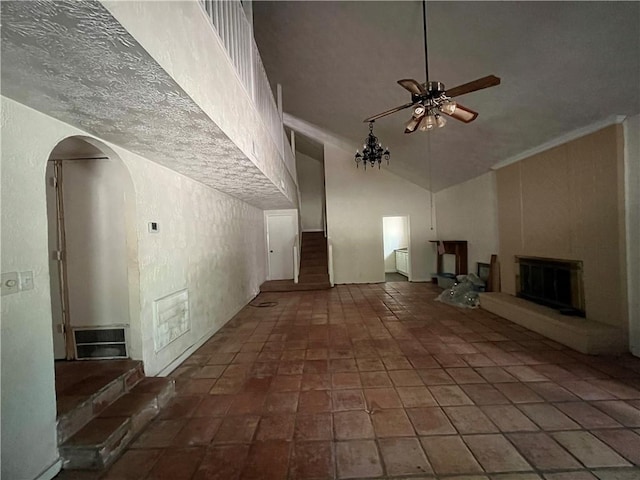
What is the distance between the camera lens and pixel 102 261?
8.82 feet

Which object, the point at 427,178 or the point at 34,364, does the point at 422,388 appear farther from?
the point at 427,178

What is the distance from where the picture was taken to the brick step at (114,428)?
1678mm

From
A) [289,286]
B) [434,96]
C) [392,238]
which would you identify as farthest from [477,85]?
[392,238]

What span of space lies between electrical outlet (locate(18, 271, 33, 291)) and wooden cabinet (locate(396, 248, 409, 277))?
871cm

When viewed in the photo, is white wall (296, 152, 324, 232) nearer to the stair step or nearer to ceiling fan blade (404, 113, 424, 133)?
ceiling fan blade (404, 113, 424, 133)

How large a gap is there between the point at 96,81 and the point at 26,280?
1.11 meters

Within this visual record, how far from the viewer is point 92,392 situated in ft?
6.55

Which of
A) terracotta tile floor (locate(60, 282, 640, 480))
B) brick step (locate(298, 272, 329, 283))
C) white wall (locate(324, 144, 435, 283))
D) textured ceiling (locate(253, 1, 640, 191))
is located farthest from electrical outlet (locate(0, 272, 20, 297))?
white wall (locate(324, 144, 435, 283))

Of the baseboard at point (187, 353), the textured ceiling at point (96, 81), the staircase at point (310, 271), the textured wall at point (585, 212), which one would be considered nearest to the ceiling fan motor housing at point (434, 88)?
the textured ceiling at point (96, 81)

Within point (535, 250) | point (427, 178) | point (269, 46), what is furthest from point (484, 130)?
point (269, 46)

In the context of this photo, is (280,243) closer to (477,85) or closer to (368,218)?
(368,218)

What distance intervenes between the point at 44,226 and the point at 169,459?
5.23ft

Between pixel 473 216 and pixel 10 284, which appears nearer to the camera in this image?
pixel 10 284

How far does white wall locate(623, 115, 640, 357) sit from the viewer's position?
2.82m
